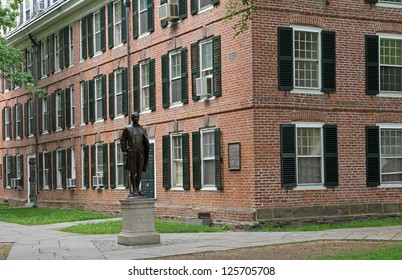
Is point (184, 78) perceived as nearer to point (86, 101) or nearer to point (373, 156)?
point (373, 156)

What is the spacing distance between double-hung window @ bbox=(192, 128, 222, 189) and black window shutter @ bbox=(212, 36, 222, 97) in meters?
1.19

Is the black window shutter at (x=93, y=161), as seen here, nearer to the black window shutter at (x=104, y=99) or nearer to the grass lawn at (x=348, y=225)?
the black window shutter at (x=104, y=99)

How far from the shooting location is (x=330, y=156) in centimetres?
2325

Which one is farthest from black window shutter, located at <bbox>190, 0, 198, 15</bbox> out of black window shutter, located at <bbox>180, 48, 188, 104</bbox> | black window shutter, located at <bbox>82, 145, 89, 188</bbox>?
black window shutter, located at <bbox>82, 145, 89, 188</bbox>

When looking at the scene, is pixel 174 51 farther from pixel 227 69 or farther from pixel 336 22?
pixel 336 22

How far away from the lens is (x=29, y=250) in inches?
688

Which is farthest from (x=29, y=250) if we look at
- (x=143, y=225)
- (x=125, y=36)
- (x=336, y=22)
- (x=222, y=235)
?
(x=125, y=36)

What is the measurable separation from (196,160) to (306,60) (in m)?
4.71

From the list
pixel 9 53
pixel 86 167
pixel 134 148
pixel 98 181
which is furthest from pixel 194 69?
pixel 9 53

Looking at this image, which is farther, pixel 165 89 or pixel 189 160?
pixel 165 89

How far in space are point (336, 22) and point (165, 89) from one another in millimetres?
6623

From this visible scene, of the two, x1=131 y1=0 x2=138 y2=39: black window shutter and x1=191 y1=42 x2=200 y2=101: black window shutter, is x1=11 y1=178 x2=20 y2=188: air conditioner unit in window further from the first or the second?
x1=191 y1=42 x2=200 y2=101: black window shutter

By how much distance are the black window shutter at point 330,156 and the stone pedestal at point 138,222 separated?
706cm

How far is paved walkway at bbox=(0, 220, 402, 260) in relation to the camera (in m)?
16.1
